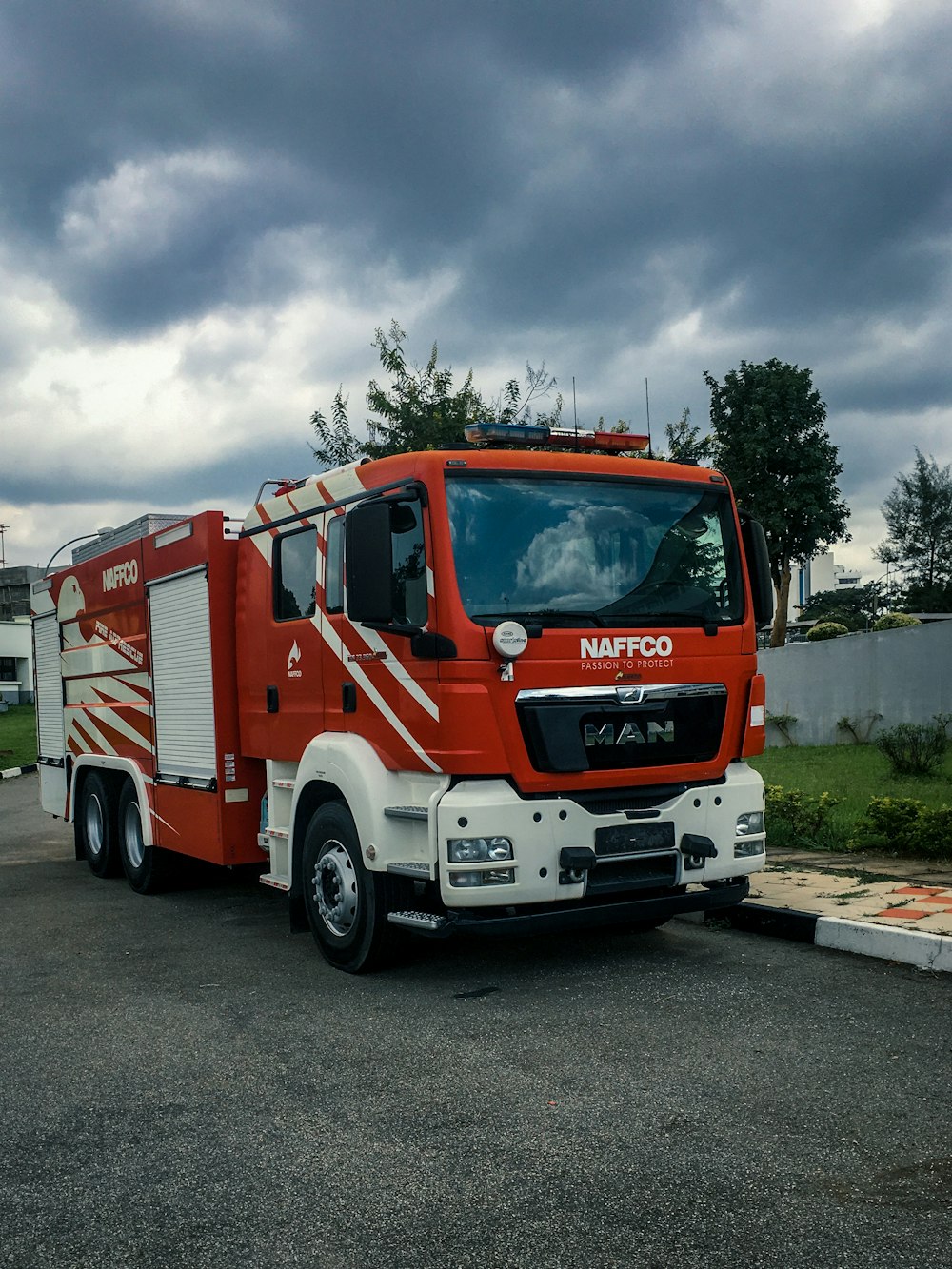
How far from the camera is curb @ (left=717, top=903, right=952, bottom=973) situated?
6074 mm

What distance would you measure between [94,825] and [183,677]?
9.78ft

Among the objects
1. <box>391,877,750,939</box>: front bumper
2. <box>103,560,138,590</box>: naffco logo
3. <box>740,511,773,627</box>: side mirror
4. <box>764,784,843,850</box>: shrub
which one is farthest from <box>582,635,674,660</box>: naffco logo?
<box>103,560,138,590</box>: naffco logo

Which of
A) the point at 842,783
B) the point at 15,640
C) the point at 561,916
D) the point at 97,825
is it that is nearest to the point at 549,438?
the point at 561,916

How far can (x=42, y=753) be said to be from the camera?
12469mm

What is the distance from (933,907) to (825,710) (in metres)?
13.2

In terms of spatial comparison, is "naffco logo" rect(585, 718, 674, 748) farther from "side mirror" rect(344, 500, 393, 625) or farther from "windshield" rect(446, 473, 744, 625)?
"side mirror" rect(344, 500, 393, 625)

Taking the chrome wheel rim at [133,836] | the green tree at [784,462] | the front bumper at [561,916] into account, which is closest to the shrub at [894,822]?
the front bumper at [561,916]

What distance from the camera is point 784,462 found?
37.1 metres

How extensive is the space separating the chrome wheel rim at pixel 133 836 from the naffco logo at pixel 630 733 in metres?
4.96

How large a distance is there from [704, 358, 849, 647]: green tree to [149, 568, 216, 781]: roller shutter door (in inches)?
1155

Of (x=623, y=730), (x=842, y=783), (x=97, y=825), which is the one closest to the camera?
(x=623, y=730)

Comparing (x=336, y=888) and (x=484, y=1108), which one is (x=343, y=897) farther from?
(x=484, y=1108)

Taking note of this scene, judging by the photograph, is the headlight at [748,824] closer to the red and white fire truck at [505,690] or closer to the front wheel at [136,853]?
the red and white fire truck at [505,690]

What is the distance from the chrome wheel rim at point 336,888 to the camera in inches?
259
